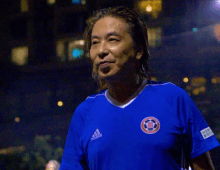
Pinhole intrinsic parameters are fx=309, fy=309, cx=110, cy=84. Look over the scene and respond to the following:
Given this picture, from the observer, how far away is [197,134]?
45.8 inches

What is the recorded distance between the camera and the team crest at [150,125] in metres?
1.15

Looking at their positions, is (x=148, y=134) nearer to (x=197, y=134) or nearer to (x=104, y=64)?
(x=197, y=134)

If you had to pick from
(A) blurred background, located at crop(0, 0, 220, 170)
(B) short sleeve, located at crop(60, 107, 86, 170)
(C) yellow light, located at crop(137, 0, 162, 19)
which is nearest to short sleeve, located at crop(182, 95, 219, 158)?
(B) short sleeve, located at crop(60, 107, 86, 170)

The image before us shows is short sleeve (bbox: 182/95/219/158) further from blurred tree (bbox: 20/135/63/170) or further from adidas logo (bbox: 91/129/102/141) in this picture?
blurred tree (bbox: 20/135/63/170)

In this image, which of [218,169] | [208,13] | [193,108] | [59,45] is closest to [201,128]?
[193,108]

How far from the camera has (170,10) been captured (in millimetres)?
3523

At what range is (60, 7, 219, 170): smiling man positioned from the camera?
115cm

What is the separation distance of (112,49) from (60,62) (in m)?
2.93

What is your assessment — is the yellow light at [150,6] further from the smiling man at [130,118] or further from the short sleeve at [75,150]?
the short sleeve at [75,150]

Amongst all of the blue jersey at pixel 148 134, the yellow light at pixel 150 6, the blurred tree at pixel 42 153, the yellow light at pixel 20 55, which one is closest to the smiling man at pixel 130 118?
the blue jersey at pixel 148 134

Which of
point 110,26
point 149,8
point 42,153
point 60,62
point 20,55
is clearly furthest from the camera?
point 20,55

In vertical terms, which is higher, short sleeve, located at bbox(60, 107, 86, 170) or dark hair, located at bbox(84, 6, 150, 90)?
dark hair, located at bbox(84, 6, 150, 90)

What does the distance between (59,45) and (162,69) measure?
1600mm

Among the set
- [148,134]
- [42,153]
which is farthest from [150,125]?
[42,153]
